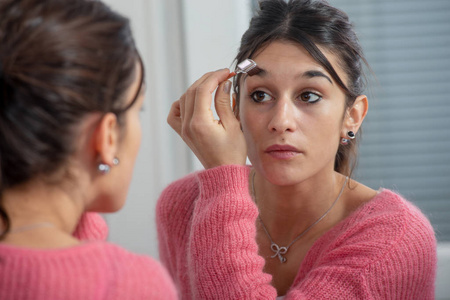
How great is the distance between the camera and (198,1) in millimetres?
1688

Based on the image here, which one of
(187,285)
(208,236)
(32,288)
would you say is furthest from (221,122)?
(32,288)

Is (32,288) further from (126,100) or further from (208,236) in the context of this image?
(208,236)

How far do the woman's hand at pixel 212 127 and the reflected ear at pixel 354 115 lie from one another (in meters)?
0.26

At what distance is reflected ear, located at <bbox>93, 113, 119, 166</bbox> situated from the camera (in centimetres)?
73

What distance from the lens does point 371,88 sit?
1.72m

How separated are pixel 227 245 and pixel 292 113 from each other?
0.30 meters

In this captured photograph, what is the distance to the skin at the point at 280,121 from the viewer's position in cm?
112

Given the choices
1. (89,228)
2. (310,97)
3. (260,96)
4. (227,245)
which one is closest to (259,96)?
(260,96)

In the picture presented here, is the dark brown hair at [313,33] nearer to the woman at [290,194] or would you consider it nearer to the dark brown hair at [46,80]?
the woman at [290,194]

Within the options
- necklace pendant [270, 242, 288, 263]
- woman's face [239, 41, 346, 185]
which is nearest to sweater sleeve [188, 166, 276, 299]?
woman's face [239, 41, 346, 185]

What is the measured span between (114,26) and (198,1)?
3.22 feet

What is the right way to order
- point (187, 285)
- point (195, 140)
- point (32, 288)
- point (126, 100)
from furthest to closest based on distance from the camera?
point (187, 285) → point (195, 140) → point (126, 100) → point (32, 288)

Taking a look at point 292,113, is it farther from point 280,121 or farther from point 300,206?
point 300,206

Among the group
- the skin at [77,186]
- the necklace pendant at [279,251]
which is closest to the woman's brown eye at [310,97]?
the necklace pendant at [279,251]
